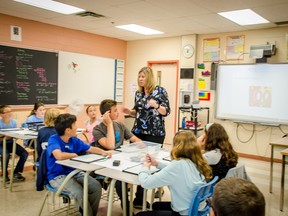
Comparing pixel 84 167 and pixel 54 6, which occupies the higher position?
pixel 54 6

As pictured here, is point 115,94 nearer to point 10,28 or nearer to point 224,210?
point 10,28

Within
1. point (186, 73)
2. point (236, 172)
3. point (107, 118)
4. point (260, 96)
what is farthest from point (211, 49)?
point (236, 172)

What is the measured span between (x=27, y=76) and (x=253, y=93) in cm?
436

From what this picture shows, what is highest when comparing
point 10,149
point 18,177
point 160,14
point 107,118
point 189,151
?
point 160,14

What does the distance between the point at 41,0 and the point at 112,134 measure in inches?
100

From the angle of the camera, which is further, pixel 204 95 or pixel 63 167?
pixel 204 95

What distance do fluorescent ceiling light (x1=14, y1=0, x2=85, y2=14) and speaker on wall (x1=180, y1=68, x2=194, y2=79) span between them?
2.74m

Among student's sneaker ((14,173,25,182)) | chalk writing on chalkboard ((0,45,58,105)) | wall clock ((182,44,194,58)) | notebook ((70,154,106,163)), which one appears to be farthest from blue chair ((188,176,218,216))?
wall clock ((182,44,194,58))

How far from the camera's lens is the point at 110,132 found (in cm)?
295

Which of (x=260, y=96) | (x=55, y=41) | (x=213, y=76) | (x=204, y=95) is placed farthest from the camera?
(x=204, y=95)

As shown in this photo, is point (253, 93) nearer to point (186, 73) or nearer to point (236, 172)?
point (186, 73)

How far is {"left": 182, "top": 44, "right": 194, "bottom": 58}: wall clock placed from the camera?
6379 mm

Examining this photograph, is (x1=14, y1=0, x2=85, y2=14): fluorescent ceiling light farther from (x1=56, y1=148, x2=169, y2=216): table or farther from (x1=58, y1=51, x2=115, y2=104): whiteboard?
(x1=56, y1=148, x2=169, y2=216): table

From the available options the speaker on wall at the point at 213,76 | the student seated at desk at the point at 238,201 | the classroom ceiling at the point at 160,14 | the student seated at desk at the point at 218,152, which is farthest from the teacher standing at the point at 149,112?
the speaker on wall at the point at 213,76
